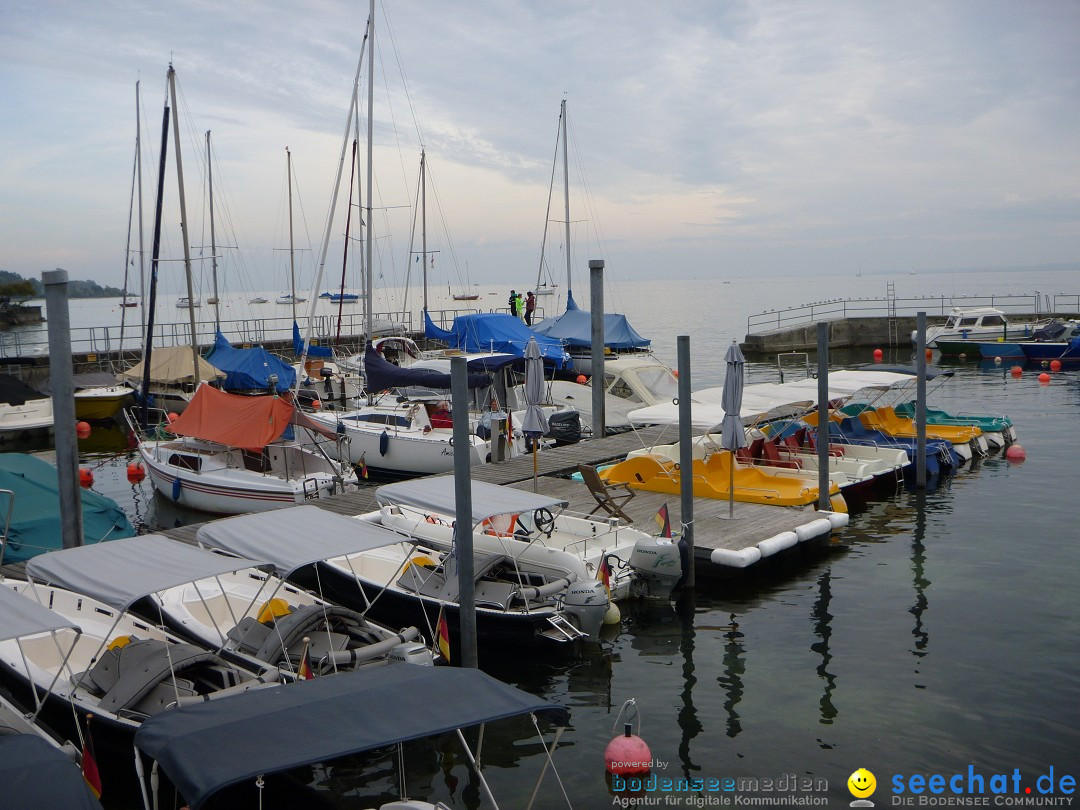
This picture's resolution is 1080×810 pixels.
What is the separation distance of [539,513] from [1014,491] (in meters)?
12.1

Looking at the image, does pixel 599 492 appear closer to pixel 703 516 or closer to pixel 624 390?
pixel 703 516

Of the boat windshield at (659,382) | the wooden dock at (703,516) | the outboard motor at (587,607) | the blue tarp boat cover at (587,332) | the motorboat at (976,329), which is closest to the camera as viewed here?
the outboard motor at (587,607)

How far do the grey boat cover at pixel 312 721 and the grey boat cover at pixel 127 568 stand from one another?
240 centimetres

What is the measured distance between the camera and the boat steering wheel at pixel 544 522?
526 inches

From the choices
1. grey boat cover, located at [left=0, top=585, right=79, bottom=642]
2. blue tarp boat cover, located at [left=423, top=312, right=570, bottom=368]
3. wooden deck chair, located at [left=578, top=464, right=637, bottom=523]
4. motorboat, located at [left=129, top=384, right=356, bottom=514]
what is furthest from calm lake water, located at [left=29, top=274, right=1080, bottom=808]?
blue tarp boat cover, located at [left=423, top=312, right=570, bottom=368]

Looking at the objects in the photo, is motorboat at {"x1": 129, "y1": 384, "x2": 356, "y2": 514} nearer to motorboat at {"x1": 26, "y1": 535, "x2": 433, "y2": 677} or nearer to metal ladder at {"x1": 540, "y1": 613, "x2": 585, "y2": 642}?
motorboat at {"x1": 26, "y1": 535, "x2": 433, "y2": 677}

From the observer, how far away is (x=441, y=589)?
11.7 metres

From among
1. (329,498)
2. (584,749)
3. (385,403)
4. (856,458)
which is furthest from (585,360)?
(584,749)

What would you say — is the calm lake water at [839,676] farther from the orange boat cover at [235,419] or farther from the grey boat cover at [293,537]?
the orange boat cover at [235,419]

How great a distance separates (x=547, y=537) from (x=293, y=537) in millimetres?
4462

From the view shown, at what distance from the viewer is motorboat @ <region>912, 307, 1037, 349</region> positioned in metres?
46.5

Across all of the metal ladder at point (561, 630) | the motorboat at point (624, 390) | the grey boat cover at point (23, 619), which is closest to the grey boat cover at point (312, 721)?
the grey boat cover at point (23, 619)

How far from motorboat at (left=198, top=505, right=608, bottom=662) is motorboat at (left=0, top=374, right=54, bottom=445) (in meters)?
21.1

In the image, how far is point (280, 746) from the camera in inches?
228
